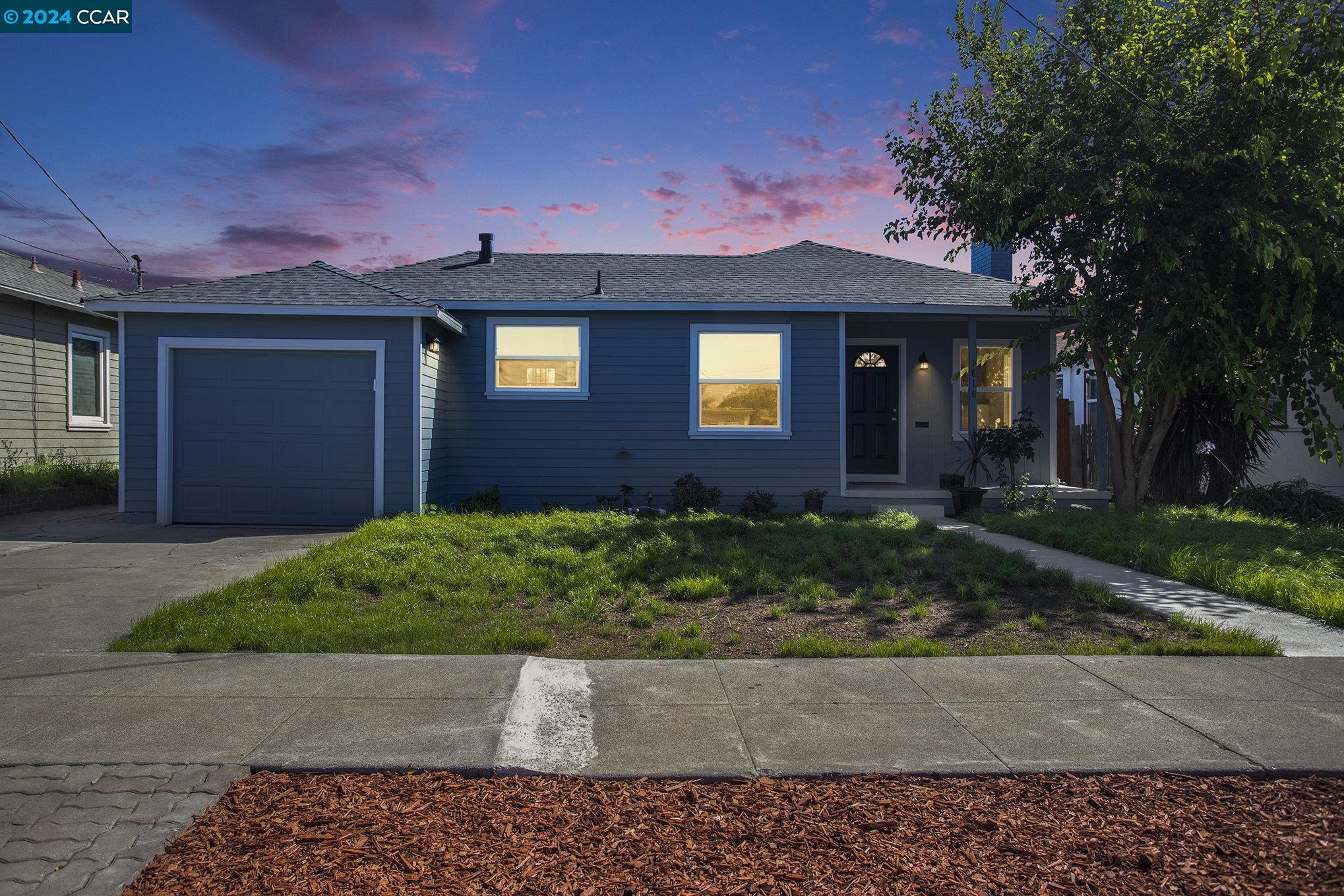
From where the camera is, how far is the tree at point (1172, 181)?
9.35m

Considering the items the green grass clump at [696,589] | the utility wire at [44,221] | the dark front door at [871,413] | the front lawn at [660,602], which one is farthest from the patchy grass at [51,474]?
the dark front door at [871,413]

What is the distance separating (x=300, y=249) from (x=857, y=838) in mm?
19396

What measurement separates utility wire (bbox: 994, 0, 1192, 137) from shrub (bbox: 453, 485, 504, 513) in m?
8.94

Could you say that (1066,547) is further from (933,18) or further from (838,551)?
(933,18)

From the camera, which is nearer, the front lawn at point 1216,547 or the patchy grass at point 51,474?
the front lawn at point 1216,547

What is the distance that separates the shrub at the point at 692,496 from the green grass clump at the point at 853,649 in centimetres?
662

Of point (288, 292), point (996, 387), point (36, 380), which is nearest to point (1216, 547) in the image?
point (996, 387)

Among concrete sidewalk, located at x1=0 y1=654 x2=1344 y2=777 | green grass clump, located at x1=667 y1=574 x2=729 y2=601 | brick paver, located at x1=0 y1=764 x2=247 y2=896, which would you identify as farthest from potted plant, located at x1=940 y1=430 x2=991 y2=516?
brick paver, located at x1=0 y1=764 x2=247 y2=896

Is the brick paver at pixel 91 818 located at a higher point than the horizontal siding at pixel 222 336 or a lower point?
lower

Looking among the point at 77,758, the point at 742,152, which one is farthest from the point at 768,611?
the point at 742,152

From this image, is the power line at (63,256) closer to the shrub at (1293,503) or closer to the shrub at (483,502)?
the shrub at (483,502)

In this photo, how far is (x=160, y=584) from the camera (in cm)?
674

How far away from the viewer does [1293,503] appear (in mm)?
11062

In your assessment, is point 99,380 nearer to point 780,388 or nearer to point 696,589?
point 780,388
